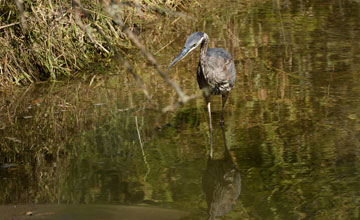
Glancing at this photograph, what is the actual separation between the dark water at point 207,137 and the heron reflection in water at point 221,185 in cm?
1

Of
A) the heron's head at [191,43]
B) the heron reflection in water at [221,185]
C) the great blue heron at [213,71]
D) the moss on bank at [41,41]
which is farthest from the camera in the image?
the moss on bank at [41,41]

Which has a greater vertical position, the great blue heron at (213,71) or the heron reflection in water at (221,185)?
the great blue heron at (213,71)

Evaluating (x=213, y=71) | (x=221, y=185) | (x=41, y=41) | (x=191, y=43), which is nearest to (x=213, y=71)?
(x=213, y=71)

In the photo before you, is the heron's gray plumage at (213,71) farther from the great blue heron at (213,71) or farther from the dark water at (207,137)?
the dark water at (207,137)

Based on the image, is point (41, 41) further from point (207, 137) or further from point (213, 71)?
point (207, 137)

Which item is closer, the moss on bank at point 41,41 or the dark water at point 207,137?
the dark water at point 207,137

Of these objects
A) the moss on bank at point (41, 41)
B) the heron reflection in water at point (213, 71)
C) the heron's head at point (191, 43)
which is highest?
the moss on bank at point (41, 41)

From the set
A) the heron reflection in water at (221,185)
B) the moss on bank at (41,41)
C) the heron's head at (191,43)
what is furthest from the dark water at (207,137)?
the heron's head at (191,43)

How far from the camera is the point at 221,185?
596 centimetres

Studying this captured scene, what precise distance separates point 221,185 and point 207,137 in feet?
3.81

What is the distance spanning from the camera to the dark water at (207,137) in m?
5.68

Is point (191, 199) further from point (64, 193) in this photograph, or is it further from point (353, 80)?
point (353, 80)

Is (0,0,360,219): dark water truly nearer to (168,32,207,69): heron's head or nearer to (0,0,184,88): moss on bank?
(0,0,184,88): moss on bank

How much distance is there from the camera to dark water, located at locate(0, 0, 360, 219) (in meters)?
5.68
